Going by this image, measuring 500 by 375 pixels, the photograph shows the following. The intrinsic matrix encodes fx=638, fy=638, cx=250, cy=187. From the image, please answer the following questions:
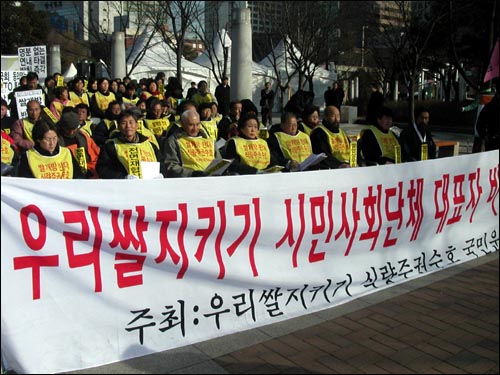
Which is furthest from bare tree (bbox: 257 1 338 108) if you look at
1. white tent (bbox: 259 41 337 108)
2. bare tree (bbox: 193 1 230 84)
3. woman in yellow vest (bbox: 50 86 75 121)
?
woman in yellow vest (bbox: 50 86 75 121)

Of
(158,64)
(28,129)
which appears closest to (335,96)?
(158,64)

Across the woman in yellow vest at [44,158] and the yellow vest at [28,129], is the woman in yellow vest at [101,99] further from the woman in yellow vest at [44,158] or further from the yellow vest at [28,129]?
the woman in yellow vest at [44,158]

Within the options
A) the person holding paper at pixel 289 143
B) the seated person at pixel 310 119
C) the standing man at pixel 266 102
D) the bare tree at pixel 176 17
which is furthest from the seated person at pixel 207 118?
the bare tree at pixel 176 17

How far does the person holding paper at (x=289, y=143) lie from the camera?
270 inches

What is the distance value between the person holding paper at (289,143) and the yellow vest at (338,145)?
291 mm

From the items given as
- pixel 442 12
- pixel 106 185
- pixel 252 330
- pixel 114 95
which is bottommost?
pixel 252 330

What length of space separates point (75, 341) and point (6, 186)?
3.18ft

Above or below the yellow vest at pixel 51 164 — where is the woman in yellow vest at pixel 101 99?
above

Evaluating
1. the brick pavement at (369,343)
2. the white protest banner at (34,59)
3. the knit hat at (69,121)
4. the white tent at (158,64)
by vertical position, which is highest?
the white tent at (158,64)

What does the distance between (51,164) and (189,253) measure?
6.55 ft

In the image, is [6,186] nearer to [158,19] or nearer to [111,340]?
[111,340]

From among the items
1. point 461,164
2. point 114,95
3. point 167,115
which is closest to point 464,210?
point 461,164

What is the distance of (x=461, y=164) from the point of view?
20.3ft

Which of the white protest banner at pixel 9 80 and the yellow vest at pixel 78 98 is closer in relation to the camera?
the yellow vest at pixel 78 98
